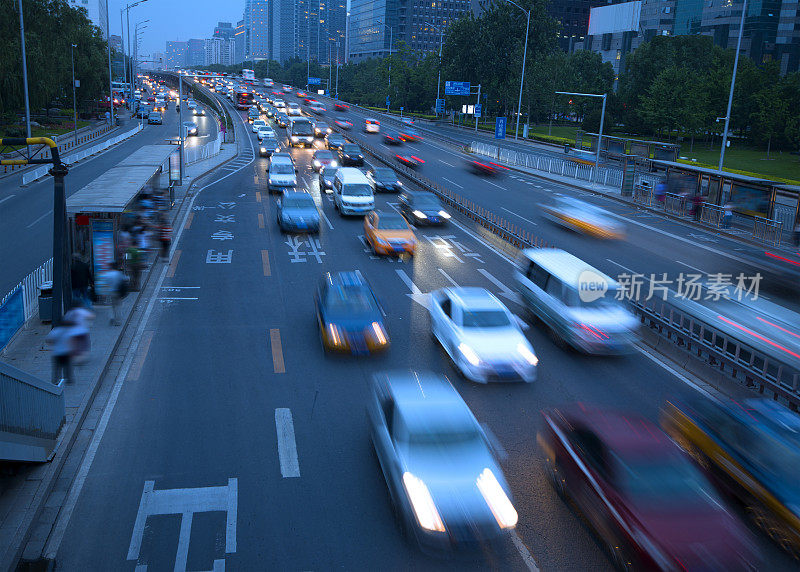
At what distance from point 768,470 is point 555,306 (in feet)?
24.1

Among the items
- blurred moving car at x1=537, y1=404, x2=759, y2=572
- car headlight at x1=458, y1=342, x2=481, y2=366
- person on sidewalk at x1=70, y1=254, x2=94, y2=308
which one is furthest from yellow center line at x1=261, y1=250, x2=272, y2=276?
blurred moving car at x1=537, y1=404, x2=759, y2=572

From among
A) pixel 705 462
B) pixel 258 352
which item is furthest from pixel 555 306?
pixel 258 352

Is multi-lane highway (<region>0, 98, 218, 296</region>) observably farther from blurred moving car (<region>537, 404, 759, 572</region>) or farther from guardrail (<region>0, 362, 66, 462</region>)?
blurred moving car (<region>537, 404, 759, 572</region>)

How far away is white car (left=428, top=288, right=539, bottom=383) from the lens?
13547 mm

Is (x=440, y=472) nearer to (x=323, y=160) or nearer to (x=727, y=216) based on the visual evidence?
(x=727, y=216)

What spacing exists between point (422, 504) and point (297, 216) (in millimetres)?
20402

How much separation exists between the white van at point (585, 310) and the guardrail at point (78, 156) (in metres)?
25.7

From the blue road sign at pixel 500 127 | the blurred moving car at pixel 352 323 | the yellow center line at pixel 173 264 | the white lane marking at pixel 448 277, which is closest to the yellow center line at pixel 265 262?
the yellow center line at pixel 173 264

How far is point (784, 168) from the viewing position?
64.1 m

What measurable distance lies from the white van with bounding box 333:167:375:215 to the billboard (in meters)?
125

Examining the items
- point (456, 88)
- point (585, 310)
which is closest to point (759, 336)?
point (585, 310)

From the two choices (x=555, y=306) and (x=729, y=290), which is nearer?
(x=555, y=306)

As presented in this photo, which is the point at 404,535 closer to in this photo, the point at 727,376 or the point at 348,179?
the point at 727,376

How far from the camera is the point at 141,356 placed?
14.8m
